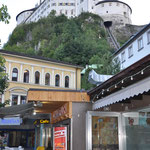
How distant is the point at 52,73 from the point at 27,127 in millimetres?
6857

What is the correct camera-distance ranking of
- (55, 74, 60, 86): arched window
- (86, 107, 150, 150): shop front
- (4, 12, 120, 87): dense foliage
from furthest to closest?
(4, 12, 120, 87): dense foliage < (55, 74, 60, 86): arched window < (86, 107, 150, 150): shop front

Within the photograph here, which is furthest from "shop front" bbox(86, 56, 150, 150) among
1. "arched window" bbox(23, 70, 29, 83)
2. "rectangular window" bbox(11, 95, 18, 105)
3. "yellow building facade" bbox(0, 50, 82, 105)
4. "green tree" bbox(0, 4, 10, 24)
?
"arched window" bbox(23, 70, 29, 83)

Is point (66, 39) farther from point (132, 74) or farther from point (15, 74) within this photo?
point (132, 74)

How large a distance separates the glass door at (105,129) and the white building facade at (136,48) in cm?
1819

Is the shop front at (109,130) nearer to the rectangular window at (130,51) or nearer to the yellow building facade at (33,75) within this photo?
the yellow building facade at (33,75)

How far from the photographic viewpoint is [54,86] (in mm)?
28109

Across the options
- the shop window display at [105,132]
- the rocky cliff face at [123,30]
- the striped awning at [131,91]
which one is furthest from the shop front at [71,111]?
the rocky cliff face at [123,30]

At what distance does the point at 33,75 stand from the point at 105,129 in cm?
1979

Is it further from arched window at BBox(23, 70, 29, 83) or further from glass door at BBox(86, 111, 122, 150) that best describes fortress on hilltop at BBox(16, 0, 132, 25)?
glass door at BBox(86, 111, 122, 150)

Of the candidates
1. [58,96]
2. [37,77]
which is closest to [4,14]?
[58,96]

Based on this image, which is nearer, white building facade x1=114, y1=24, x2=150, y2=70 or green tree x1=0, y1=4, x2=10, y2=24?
green tree x1=0, y1=4, x2=10, y2=24

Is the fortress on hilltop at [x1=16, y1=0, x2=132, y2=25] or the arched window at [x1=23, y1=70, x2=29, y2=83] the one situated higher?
the fortress on hilltop at [x1=16, y1=0, x2=132, y2=25]

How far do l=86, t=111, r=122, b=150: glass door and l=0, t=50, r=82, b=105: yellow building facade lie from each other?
1782cm

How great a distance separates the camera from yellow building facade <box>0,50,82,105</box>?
25547 millimetres
